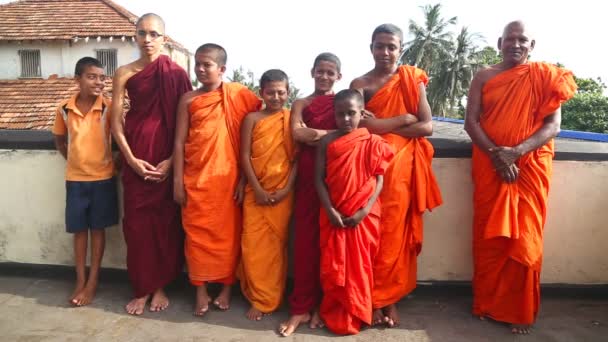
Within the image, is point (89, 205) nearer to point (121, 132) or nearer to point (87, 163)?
point (87, 163)

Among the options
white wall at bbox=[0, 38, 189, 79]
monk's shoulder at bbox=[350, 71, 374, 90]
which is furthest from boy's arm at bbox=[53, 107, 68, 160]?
white wall at bbox=[0, 38, 189, 79]

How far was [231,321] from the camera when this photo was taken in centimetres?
326

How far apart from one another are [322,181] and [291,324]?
106 centimetres

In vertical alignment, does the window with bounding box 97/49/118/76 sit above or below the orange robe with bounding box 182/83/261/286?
above

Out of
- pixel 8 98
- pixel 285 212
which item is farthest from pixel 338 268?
pixel 8 98

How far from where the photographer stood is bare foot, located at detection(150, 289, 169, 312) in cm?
342

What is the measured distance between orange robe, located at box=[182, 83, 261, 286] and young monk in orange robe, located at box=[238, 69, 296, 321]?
11 cm

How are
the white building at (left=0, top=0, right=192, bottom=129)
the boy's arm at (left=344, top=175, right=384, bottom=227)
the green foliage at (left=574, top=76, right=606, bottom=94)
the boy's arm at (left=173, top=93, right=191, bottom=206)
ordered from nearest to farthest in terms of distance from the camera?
1. the boy's arm at (left=344, top=175, right=384, bottom=227)
2. the boy's arm at (left=173, top=93, right=191, bottom=206)
3. the white building at (left=0, top=0, right=192, bottom=129)
4. the green foliage at (left=574, top=76, right=606, bottom=94)

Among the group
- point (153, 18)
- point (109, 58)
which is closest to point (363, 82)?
point (153, 18)

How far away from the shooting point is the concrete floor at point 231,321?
3.04m

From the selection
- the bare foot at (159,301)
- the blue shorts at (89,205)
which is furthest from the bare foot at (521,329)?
the blue shorts at (89,205)

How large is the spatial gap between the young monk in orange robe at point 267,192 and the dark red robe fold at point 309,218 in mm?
115

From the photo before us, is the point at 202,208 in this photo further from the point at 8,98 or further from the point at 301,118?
the point at 8,98

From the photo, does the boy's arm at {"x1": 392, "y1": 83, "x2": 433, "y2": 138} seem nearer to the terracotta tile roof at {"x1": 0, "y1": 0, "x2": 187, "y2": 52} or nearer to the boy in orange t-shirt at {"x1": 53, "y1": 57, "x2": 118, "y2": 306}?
the boy in orange t-shirt at {"x1": 53, "y1": 57, "x2": 118, "y2": 306}
